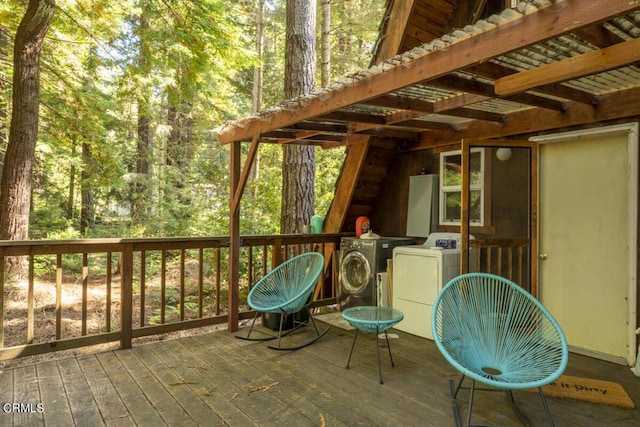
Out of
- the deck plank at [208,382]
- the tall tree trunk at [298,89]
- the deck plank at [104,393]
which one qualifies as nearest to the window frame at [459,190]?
the tall tree trunk at [298,89]

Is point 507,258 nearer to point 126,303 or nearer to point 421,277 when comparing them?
point 421,277

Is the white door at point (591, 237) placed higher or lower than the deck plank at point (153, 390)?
higher

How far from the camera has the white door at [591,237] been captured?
10.7 feet

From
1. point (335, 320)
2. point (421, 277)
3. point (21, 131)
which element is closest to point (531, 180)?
point (421, 277)

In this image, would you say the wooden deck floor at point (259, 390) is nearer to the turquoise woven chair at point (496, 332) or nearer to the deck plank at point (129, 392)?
the deck plank at point (129, 392)

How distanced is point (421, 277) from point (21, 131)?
19.8 ft

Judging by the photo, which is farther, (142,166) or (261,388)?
(142,166)

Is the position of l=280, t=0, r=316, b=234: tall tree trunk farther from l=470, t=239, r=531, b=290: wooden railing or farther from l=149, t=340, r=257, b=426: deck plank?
l=470, t=239, r=531, b=290: wooden railing

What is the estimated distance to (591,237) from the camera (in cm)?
352

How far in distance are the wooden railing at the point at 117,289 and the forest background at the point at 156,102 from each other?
1025 mm

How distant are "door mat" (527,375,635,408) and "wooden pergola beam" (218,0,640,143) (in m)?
2.31

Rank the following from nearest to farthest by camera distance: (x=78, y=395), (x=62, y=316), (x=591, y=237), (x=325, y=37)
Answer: (x=78, y=395) < (x=591, y=237) < (x=62, y=316) < (x=325, y=37)

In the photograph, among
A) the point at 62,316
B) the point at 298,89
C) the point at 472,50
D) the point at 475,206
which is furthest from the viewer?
the point at 62,316

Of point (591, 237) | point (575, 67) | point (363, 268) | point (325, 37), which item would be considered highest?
point (325, 37)
